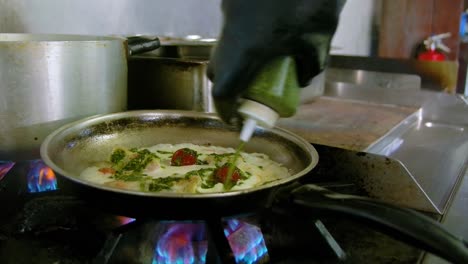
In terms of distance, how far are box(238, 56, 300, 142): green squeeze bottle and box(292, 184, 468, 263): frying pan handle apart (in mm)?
126

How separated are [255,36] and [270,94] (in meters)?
0.09

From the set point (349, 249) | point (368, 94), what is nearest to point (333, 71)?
point (368, 94)

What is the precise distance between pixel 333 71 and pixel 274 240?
1578mm

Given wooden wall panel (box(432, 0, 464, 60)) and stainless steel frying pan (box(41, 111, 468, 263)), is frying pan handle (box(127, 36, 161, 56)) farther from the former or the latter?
wooden wall panel (box(432, 0, 464, 60))

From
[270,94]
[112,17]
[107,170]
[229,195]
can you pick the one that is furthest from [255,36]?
[112,17]

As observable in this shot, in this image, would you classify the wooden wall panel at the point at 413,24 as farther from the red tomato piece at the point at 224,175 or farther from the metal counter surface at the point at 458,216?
the red tomato piece at the point at 224,175

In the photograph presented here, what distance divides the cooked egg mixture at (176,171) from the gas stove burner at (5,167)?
0.12 m

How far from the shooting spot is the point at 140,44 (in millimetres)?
1040

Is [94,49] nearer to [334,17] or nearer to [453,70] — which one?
[334,17]

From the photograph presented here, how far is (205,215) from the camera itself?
60 centimetres

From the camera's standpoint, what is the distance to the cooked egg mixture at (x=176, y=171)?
2.43 feet

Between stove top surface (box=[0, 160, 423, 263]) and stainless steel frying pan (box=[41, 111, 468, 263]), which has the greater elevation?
stainless steel frying pan (box=[41, 111, 468, 263])

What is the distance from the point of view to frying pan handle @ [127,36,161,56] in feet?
3.36

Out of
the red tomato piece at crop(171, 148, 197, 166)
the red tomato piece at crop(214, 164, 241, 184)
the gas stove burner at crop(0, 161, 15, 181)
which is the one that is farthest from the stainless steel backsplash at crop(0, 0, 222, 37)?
the red tomato piece at crop(214, 164, 241, 184)
